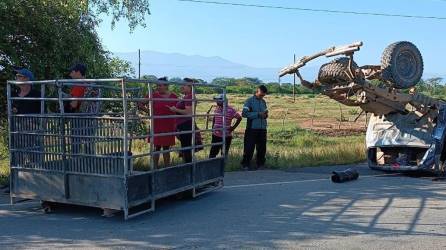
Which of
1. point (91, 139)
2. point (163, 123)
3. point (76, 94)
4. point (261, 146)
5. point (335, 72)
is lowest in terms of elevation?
point (261, 146)

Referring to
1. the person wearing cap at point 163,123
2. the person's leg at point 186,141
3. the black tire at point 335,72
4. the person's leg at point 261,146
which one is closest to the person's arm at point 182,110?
the person wearing cap at point 163,123

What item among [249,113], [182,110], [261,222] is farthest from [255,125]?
[261,222]

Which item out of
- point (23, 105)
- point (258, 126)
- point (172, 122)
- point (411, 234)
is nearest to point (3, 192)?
point (23, 105)

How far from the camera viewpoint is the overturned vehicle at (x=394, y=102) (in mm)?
11477

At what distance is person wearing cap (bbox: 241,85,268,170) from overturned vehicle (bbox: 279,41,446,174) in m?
0.78

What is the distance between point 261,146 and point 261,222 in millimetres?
5333

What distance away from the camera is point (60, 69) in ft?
38.4

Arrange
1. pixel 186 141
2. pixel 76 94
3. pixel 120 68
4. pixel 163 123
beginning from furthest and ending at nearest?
pixel 120 68 < pixel 186 141 < pixel 163 123 < pixel 76 94

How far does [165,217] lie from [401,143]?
630 cm

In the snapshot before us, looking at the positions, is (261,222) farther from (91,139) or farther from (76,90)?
(76,90)

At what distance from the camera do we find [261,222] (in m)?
A: 7.36

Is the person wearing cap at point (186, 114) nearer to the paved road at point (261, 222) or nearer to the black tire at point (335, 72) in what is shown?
the paved road at point (261, 222)

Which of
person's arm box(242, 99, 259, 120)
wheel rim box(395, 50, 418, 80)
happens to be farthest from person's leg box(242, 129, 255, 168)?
wheel rim box(395, 50, 418, 80)

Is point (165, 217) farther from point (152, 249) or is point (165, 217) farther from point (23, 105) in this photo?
point (23, 105)
